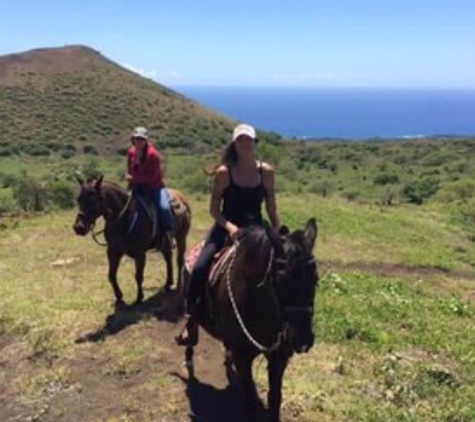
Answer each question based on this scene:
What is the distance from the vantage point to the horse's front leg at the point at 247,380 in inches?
259

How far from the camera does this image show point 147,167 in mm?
11078

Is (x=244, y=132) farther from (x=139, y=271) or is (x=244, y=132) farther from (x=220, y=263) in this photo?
(x=139, y=271)

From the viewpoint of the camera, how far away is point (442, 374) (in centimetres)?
829

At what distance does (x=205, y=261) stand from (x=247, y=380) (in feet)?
4.19

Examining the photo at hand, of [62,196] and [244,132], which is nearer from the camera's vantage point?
[244,132]

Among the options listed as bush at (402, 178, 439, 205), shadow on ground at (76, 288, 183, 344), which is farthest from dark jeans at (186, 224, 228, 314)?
bush at (402, 178, 439, 205)

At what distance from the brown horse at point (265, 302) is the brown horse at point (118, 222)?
11.4 ft

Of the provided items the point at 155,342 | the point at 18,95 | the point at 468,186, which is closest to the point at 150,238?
the point at 155,342

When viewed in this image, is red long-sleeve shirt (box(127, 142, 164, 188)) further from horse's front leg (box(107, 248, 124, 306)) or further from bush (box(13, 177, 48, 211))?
bush (box(13, 177, 48, 211))

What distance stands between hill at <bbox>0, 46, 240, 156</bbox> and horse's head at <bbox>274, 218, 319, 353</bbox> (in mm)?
59903

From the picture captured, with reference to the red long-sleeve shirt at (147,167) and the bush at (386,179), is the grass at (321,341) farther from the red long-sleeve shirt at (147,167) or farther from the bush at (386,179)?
the bush at (386,179)

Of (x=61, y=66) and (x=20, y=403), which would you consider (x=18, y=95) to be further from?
(x=20, y=403)

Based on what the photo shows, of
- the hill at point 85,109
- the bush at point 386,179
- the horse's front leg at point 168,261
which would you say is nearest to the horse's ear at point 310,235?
the horse's front leg at point 168,261

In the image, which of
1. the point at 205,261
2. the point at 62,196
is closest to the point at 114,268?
the point at 205,261
